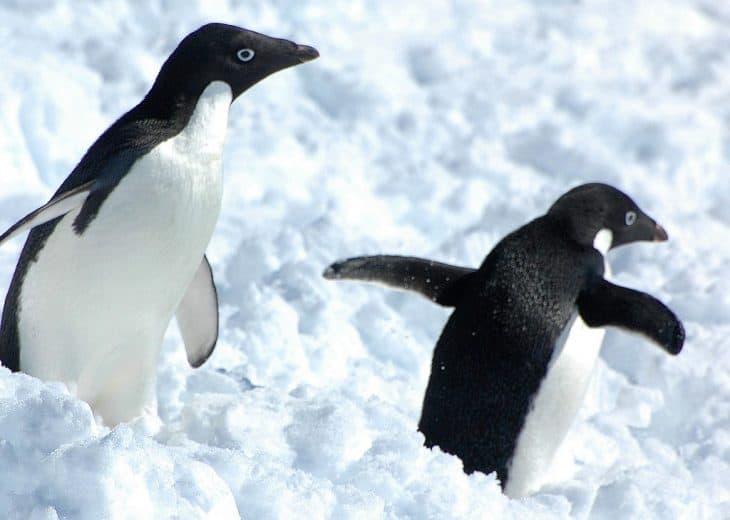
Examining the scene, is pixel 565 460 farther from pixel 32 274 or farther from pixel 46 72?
pixel 46 72

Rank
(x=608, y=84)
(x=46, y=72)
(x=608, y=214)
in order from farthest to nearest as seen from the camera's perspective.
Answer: (x=608, y=84)
(x=46, y=72)
(x=608, y=214)

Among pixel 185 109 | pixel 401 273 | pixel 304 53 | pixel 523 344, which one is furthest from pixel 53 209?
pixel 523 344

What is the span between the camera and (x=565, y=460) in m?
3.62

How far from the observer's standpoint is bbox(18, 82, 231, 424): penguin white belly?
2930 mm

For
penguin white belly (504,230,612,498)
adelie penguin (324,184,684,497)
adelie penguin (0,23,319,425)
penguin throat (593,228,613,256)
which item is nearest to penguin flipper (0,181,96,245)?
adelie penguin (0,23,319,425)

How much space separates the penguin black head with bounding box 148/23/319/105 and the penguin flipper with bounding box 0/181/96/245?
12.9 inches

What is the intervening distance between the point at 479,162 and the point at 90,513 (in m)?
3.66

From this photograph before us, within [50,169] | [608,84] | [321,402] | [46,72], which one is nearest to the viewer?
[321,402]

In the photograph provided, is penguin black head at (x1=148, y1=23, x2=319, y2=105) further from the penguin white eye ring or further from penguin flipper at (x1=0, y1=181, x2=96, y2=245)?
the penguin white eye ring

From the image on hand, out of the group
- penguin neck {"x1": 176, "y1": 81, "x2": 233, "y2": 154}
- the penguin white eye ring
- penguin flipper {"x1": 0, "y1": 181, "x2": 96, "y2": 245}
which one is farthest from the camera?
the penguin white eye ring

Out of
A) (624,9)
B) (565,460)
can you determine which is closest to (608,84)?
(624,9)

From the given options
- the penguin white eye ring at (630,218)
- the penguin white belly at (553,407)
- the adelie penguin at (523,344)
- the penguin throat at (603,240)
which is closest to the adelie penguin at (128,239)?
the adelie penguin at (523,344)

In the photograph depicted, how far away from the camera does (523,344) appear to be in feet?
10.5

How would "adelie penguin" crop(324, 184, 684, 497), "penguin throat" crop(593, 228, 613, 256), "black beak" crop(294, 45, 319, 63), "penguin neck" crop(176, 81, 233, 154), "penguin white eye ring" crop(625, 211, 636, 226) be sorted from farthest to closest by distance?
"penguin white eye ring" crop(625, 211, 636, 226), "penguin throat" crop(593, 228, 613, 256), "black beak" crop(294, 45, 319, 63), "adelie penguin" crop(324, 184, 684, 497), "penguin neck" crop(176, 81, 233, 154)
